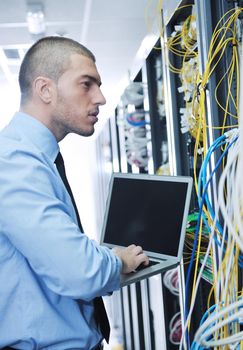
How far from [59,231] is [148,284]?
1.64 meters

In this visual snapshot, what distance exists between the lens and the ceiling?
2652mm

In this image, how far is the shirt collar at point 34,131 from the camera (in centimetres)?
114

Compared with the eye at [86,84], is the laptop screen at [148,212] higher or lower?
lower

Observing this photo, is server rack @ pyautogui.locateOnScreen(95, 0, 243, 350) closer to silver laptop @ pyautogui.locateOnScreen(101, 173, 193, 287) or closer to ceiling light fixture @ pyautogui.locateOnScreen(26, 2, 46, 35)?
silver laptop @ pyautogui.locateOnScreen(101, 173, 193, 287)

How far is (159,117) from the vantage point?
7.75 feet

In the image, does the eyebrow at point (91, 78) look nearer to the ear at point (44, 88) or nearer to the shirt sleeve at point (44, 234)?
the ear at point (44, 88)

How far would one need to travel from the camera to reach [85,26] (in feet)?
10.1

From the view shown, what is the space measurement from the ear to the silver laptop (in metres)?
0.43

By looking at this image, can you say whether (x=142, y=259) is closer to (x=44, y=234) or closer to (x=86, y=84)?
(x=44, y=234)

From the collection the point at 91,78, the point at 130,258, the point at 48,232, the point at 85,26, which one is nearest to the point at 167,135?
the point at 91,78

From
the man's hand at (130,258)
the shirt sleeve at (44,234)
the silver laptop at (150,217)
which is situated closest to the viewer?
the shirt sleeve at (44,234)

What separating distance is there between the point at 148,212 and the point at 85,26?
211cm

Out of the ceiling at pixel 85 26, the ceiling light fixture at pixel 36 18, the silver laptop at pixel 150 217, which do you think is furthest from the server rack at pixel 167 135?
the ceiling light fixture at pixel 36 18

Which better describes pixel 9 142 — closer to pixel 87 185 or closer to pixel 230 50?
pixel 230 50
